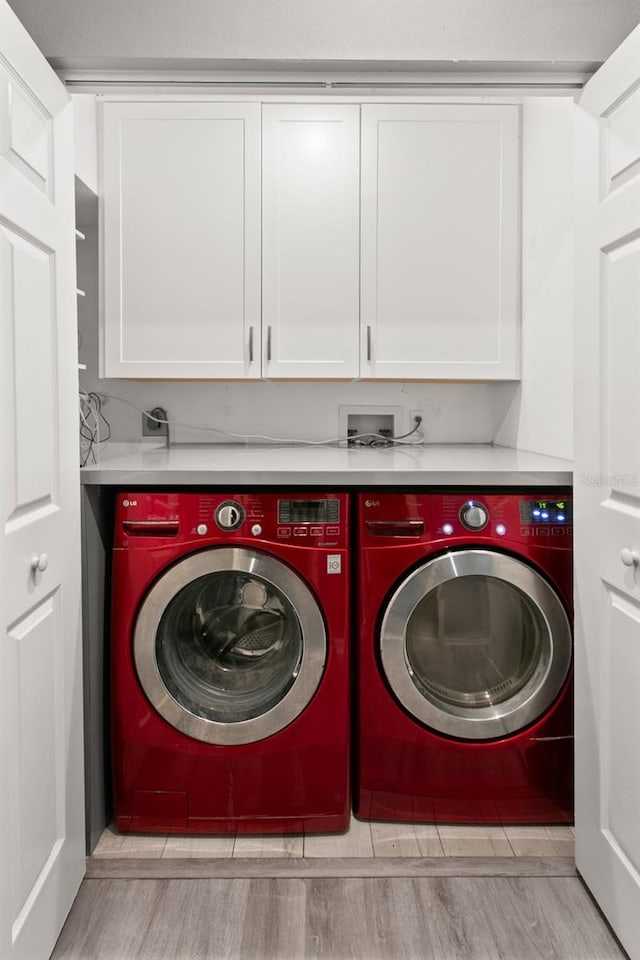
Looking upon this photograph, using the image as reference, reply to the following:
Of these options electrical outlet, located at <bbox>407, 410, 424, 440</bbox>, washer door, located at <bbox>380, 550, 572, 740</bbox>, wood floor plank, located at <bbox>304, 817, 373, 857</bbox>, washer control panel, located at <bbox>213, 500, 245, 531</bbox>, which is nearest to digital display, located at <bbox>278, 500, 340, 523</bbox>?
washer control panel, located at <bbox>213, 500, 245, 531</bbox>

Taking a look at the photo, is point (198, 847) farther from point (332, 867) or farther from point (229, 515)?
point (229, 515)

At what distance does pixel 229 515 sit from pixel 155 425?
1.01 m

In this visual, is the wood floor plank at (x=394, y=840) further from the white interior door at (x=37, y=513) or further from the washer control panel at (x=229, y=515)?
the washer control panel at (x=229, y=515)

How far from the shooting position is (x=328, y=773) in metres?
1.98

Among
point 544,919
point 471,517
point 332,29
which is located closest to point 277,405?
point 471,517

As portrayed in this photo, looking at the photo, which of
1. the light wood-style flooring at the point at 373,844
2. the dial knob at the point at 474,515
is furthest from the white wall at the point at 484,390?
the light wood-style flooring at the point at 373,844

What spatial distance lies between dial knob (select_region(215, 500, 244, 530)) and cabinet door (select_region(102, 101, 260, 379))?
751 mm

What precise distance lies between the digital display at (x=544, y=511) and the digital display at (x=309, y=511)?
490mm

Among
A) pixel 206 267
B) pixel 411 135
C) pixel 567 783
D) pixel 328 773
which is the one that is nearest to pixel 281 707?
pixel 328 773

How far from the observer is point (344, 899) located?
68.6 inches

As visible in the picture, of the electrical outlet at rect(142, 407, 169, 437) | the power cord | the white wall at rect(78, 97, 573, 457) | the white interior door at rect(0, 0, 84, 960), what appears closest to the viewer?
the white interior door at rect(0, 0, 84, 960)

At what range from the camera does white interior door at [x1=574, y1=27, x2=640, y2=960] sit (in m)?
1.46

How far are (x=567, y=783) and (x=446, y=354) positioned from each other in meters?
1.39

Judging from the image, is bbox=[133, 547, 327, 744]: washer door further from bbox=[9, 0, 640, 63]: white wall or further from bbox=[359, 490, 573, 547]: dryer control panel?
bbox=[9, 0, 640, 63]: white wall
